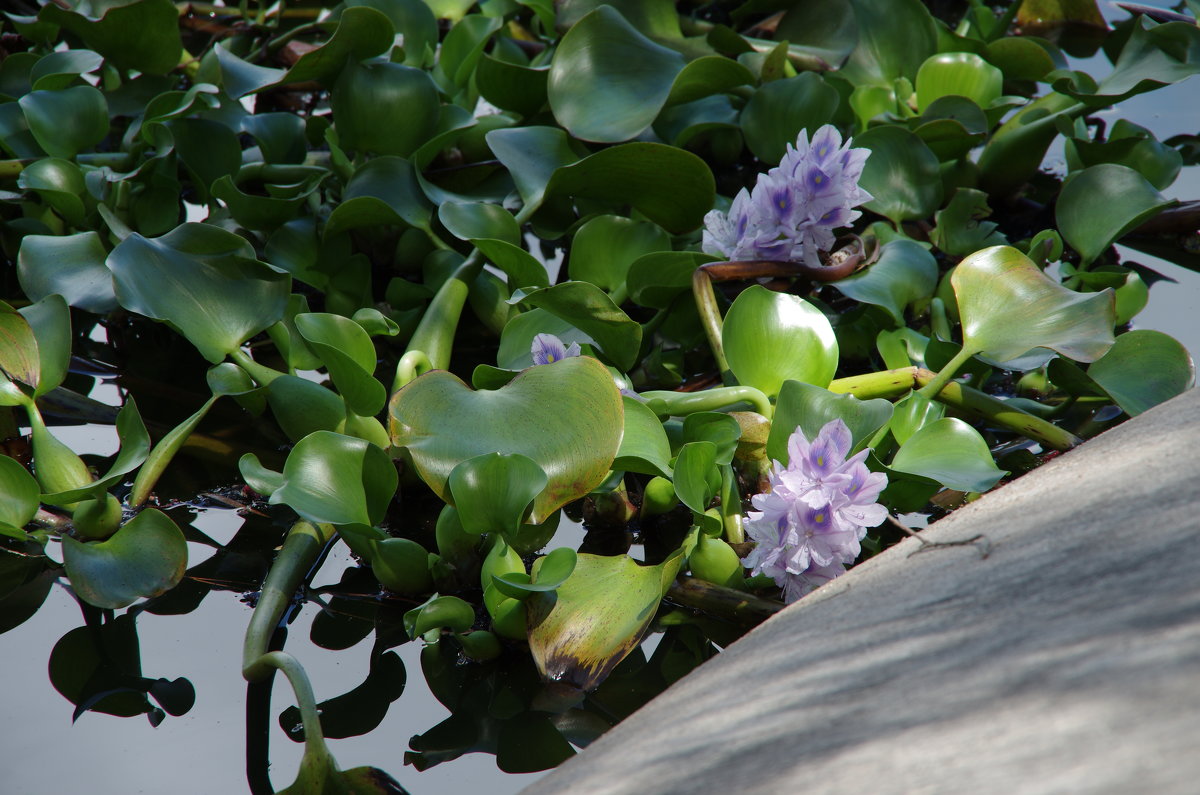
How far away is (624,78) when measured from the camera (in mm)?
1221

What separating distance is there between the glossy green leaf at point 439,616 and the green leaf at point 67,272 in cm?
55

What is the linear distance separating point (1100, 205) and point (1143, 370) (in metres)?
0.32

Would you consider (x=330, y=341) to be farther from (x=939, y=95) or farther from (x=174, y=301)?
(x=939, y=95)

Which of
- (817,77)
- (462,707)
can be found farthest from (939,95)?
(462,707)

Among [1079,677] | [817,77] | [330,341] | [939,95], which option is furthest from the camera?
[939,95]

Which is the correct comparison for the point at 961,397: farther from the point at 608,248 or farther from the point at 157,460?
the point at 157,460

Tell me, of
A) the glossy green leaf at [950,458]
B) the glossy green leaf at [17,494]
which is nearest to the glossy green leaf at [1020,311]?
the glossy green leaf at [950,458]

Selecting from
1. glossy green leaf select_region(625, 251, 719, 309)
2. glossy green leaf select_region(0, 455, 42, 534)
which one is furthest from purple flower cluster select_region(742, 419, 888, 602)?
glossy green leaf select_region(0, 455, 42, 534)

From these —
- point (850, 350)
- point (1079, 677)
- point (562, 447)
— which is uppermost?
point (1079, 677)

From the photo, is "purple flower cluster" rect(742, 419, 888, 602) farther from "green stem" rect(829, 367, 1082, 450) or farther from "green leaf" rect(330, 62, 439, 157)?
"green leaf" rect(330, 62, 439, 157)

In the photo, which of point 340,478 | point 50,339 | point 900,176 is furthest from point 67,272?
point 900,176

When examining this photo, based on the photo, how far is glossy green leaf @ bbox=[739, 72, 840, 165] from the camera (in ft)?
3.98

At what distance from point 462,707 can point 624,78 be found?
820 mm

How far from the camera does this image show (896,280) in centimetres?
100
